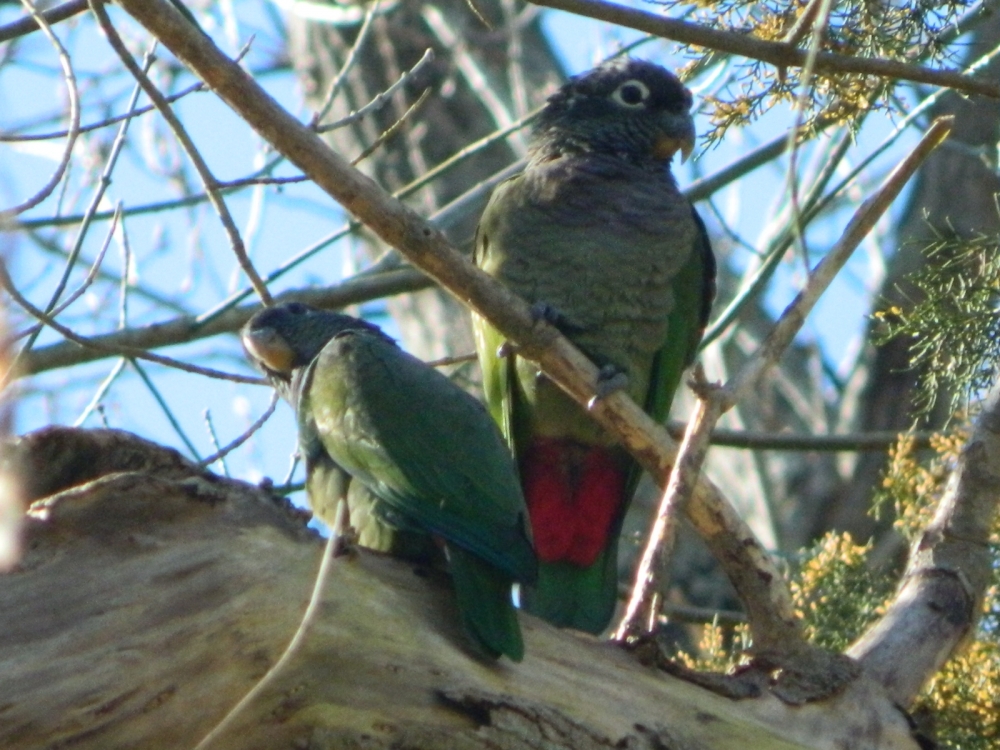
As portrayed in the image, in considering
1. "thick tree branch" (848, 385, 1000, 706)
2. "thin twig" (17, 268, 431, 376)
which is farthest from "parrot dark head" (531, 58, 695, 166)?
"thick tree branch" (848, 385, 1000, 706)

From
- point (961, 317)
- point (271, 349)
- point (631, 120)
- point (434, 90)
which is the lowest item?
point (961, 317)

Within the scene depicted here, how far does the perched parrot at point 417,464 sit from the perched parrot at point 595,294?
654 millimetres

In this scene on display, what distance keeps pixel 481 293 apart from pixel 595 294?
983mm

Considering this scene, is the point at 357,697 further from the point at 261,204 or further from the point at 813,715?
the point at 261,204

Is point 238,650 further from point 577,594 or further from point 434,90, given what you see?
point 434,90

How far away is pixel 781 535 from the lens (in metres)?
6.63

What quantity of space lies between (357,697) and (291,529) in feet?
1.07

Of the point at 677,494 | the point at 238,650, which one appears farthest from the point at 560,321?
the point at 238,650

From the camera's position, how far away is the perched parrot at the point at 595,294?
3447 mm

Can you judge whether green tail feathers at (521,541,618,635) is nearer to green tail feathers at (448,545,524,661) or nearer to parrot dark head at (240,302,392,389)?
parrot dark head at (240,302,392,389)

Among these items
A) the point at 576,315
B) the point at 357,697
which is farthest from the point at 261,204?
the point at 357,697

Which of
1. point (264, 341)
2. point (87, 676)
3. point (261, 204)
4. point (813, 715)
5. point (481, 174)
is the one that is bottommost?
point (813, 715)

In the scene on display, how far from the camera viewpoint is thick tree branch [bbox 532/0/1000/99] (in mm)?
2438

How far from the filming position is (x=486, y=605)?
86.7 inches
